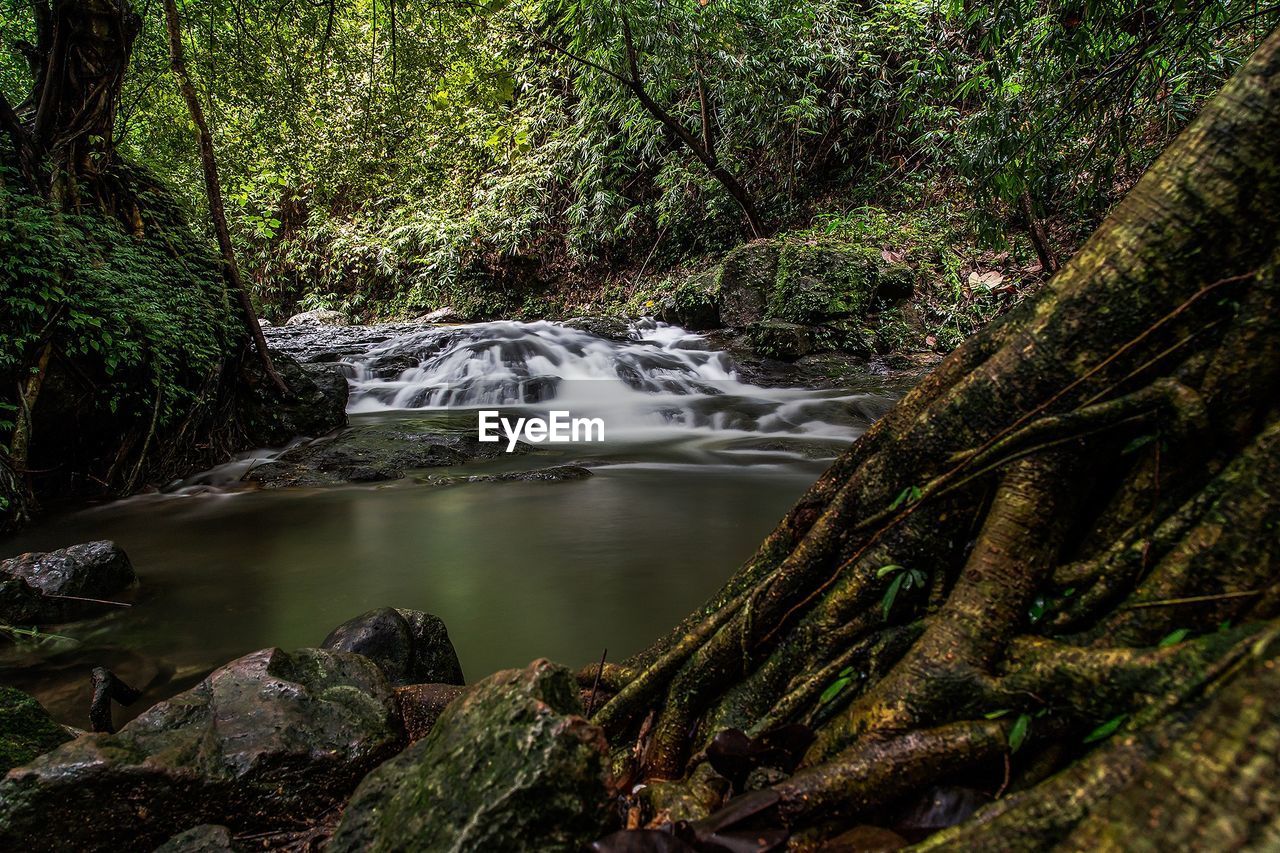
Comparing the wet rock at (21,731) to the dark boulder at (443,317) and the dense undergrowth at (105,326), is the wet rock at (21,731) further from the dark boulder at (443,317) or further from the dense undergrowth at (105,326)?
the dark boulder at (443,317)

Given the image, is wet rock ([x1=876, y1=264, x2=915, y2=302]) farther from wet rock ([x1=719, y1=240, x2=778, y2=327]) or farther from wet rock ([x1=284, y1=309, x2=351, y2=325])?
wet rock ([x1=284, y1=309, x2=351, y2=325])

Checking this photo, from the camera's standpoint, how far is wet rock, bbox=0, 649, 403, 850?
1687 millimetres

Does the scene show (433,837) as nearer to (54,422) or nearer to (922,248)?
(54,422)

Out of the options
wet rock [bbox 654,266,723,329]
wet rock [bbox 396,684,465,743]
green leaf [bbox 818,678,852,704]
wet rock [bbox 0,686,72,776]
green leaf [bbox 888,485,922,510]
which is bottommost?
wet rock [bbox 396,684,465,743]

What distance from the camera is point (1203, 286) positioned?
1372 mm

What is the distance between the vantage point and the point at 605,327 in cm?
1384

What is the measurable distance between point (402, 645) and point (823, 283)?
35.0ft

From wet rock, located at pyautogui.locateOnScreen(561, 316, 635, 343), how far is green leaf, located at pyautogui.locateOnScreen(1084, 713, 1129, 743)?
483 inches

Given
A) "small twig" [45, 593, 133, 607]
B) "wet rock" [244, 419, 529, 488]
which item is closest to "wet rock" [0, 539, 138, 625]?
"small twig" [45, 593, 133, 607]

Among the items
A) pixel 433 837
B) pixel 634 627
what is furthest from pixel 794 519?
pixel 634 627

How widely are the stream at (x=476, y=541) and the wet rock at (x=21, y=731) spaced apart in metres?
1.04

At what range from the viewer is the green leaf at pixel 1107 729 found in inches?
47.0

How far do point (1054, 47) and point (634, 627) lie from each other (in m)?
4.74

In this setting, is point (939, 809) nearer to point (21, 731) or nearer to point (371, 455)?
point (21, 731)
